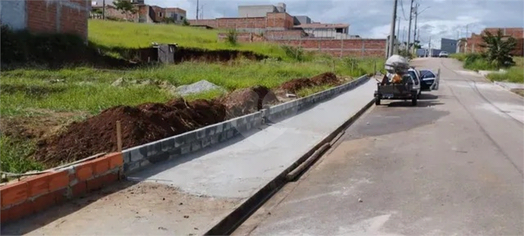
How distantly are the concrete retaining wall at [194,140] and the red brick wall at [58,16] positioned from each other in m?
21.2

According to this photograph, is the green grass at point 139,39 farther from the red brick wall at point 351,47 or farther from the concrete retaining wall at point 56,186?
the concrete retaining wall at point 56,186

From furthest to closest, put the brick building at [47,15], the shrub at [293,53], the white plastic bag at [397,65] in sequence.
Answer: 1. the shrub at [293,53]
2. the brick building at [47,15]
3. the white plastic bag at [397,65]

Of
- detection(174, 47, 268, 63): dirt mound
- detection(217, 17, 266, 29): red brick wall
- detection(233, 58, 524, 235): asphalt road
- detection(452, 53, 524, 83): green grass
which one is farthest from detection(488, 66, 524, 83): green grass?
detection(217, 17, 266, 29): red brick wall

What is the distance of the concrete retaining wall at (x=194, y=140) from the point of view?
273 inches

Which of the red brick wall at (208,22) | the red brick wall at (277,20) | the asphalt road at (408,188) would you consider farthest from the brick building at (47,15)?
the red brick wall at (208,22)

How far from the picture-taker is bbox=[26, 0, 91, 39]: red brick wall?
28.8m

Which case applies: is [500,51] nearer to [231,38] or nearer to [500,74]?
[500,74]

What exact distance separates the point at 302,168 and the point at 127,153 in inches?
116

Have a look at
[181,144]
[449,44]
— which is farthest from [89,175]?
[449,44]

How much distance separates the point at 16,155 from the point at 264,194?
11.0 ft

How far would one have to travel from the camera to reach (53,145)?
708 centimetres

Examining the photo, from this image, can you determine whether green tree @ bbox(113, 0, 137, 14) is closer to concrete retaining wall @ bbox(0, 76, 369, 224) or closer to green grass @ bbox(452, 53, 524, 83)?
green grass @ bbox(452, 53, 524, 83)

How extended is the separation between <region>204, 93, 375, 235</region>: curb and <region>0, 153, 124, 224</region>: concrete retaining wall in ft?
5.91

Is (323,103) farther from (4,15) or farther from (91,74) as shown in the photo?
(4,15)
